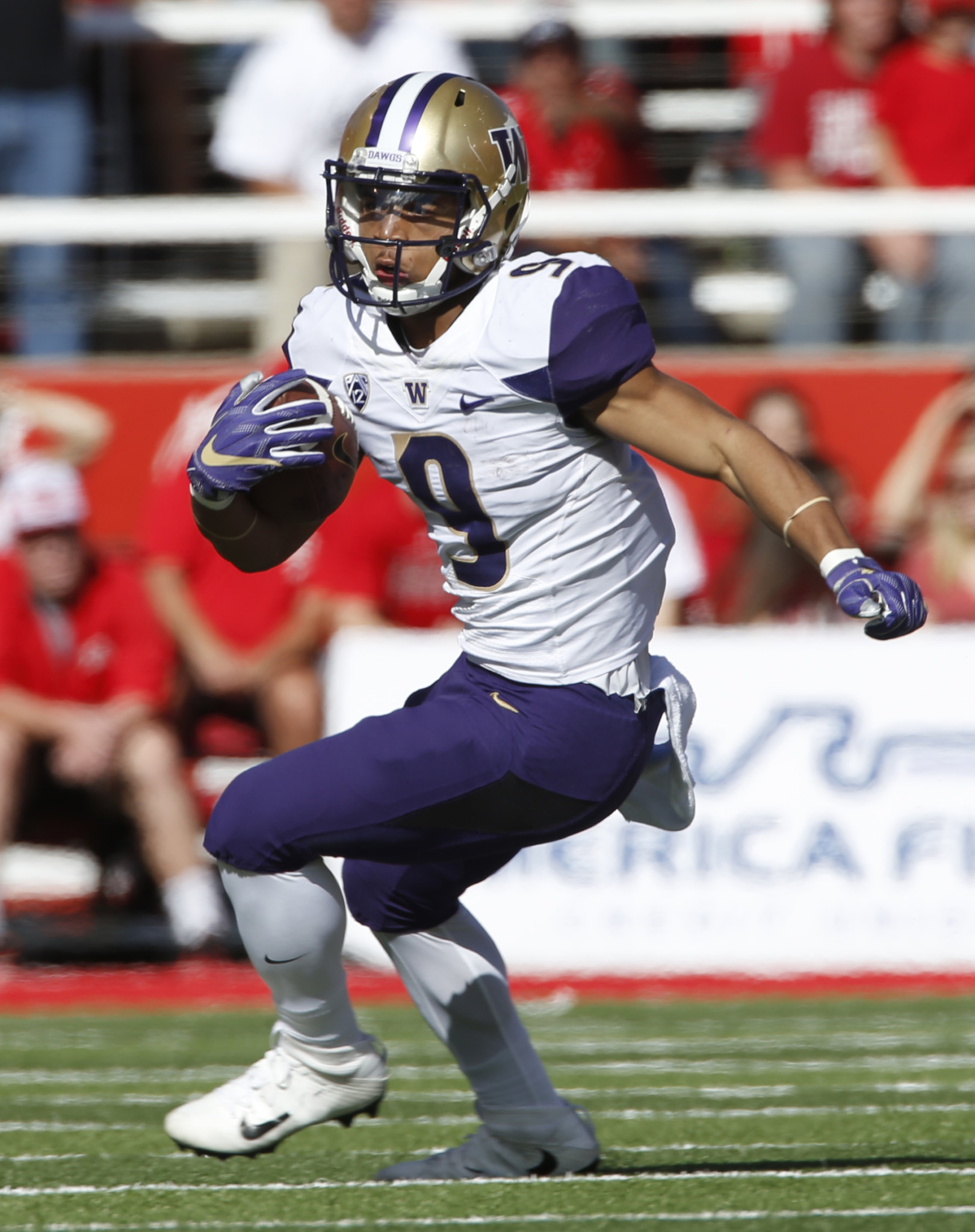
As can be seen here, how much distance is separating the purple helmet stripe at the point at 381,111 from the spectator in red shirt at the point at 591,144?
4210 millimetres

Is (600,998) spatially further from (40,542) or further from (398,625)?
(40,542)

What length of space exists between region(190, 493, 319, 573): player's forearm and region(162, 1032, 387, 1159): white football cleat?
88 centimetres

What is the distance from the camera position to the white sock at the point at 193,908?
22.4 ft

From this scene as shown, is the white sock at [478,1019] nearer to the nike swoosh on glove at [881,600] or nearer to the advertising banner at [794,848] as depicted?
the nike swoosh on glove at [881,600]

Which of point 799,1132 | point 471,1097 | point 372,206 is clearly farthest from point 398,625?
point 372,206

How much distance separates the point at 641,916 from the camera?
6.69 m

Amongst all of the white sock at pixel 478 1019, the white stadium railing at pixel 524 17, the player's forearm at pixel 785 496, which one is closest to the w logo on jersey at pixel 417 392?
the player's forearm at pixel 785 496

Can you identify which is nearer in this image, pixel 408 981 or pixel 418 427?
pixel 418 427

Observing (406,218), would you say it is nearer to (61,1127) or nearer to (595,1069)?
(61,1127)

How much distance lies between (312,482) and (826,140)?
17.2 feet

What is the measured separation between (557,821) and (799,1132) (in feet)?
3.87

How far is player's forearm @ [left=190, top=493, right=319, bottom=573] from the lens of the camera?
3.34 m

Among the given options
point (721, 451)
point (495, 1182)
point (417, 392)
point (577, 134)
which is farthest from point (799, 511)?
point (577, 134)

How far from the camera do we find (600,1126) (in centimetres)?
429
